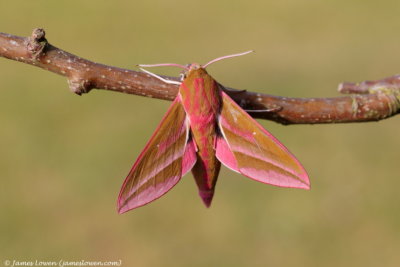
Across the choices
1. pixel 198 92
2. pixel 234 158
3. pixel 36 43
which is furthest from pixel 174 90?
pixel 36 43

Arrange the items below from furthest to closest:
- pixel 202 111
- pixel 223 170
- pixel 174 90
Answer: pixel 223 170 < pixel 174 90 < pixel 202 111

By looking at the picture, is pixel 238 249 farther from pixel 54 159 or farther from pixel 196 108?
pixel 196 108

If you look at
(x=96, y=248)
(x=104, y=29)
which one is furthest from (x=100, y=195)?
(x=104, y=29)

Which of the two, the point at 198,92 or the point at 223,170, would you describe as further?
the point at 223,170

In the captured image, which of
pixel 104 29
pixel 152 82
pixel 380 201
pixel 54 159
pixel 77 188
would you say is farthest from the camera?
pixel 104 29

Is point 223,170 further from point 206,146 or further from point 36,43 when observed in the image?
point 36,43

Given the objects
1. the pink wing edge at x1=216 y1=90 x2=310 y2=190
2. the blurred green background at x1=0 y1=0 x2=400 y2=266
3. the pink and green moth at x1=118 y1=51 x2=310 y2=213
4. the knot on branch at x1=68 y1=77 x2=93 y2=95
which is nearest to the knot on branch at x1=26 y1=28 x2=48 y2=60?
the knot on branch at x1=68 y1=77 x2=93 y2=95

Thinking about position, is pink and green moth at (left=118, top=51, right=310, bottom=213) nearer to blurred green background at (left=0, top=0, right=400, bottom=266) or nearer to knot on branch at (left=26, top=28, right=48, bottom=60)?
knot on branch at (left=26, top=28, right=48, bottom=60)
